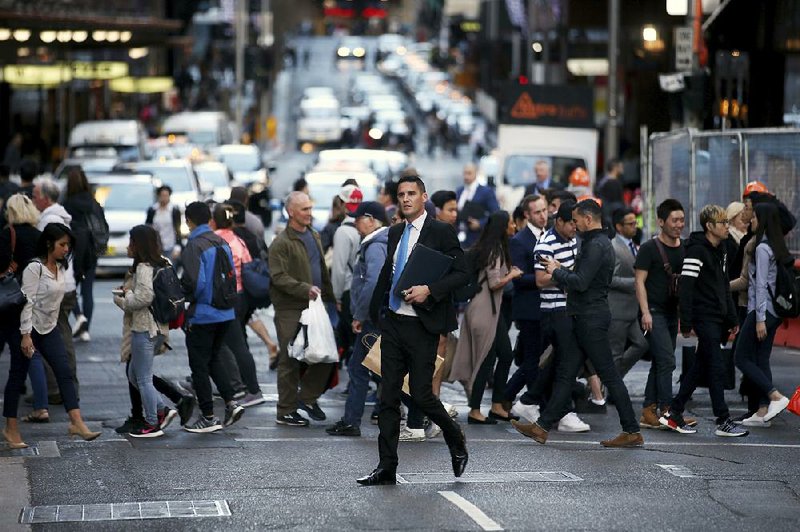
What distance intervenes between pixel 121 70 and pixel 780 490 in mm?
45663

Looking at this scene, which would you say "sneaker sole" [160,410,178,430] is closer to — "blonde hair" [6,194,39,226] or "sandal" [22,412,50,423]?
"sandal" [22,412,50,423]

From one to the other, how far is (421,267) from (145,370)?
10.2 feet

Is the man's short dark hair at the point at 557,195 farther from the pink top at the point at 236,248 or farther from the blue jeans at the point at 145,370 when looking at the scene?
the blue jeans at the point at 145,370

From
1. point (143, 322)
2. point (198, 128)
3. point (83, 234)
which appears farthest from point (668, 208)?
point (198, 128)

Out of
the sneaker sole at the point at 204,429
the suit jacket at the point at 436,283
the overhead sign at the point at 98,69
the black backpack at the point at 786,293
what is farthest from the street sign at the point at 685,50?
the overhead sign at the point at 98,69

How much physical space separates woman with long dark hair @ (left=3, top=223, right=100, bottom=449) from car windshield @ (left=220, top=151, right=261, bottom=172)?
30.4 meters

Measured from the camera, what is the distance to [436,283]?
9727 mm

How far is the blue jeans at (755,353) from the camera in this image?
41.7 ft

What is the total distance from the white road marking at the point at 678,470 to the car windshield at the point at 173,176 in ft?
62.6

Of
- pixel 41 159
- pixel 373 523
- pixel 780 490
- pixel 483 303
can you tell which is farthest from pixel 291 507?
pixel 41 159

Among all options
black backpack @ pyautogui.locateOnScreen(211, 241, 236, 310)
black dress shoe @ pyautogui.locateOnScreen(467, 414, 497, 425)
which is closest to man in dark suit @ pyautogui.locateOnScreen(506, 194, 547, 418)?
black dress shoe @ pyautogui.locateOnScreen(467, 414, 497, 425)

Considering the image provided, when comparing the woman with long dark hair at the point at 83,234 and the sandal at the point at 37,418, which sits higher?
the woman with long dark hair at the point at 83,234

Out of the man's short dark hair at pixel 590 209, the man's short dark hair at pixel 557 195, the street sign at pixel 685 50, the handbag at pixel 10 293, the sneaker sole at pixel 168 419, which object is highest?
the street sign at pixel 685 50

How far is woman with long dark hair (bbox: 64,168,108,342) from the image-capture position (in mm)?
14606
